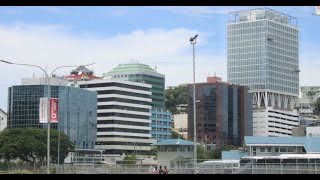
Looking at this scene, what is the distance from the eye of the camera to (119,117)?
179125 mm

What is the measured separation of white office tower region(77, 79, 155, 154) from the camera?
584ft

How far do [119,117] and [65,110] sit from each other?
1086 inches

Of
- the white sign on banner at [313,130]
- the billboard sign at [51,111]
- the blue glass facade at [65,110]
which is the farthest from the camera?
the blue glass facade at [65,110]

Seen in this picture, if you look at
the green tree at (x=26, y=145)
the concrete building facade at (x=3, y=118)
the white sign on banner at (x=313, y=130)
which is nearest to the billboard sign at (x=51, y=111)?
the green tree at (x=26, y=145)

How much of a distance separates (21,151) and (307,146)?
53.1m

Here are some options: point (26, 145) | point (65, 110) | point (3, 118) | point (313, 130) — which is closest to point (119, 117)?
point (65, 110)

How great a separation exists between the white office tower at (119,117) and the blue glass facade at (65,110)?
9.95 metres

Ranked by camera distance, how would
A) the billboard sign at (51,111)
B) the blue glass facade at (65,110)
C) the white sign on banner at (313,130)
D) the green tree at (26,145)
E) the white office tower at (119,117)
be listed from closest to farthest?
the billboard sign at (51,111) → the green tree at (26,145) → the white sign on banner at (313,130) → the blue glass facade at (65,110) → the white office tower at (119,117)

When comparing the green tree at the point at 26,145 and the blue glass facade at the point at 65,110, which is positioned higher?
the blue glass facade at the point at 65,110

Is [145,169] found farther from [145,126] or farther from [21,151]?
[145,126]

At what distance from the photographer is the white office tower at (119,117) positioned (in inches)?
7008
